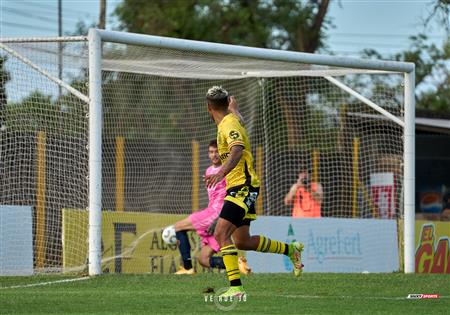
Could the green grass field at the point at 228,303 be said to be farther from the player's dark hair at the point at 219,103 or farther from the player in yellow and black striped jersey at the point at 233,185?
the player's dark hair at the point at 219,103

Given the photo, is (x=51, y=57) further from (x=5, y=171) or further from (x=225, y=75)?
(x=225, y=75)

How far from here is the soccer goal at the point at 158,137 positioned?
16.1m

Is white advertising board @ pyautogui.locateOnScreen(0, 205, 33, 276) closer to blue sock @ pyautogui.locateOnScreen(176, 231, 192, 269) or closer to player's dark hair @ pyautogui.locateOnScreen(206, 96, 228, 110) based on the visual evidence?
blue sock @ pyautogui.locateOnScreen(176, 231, 192, 269)

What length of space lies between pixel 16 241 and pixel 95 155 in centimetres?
203

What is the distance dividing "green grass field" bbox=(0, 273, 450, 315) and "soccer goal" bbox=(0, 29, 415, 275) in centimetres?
139

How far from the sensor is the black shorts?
11.2 meters

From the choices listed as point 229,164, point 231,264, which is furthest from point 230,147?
point 231,264

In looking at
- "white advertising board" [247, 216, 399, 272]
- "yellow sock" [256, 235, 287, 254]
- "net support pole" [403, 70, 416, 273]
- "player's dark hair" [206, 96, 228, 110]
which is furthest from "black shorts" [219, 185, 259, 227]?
"white advertising board" [247, 216, 399, 272]

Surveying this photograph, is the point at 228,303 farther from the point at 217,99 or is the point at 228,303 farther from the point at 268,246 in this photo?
the point at 217,99

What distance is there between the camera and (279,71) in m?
19.5

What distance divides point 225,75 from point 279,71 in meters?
1.00

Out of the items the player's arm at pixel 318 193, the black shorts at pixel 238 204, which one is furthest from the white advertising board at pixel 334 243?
the black shorts at pixel 238 204

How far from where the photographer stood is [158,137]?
22.5 m

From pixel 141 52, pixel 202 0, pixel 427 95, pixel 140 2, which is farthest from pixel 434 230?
pixel 427 95
